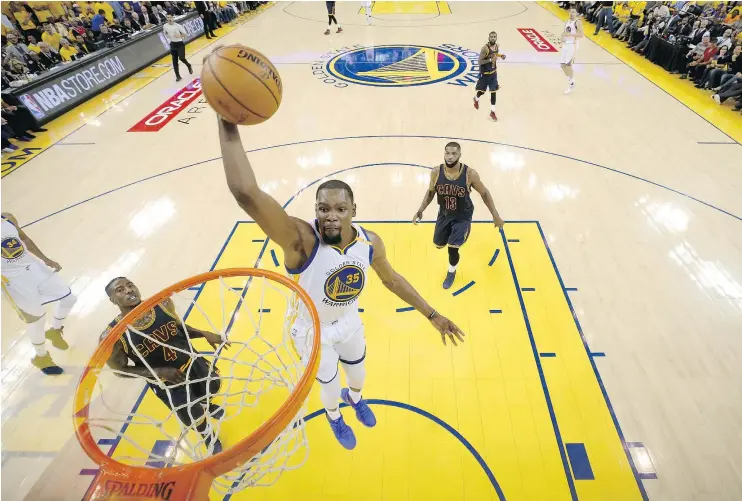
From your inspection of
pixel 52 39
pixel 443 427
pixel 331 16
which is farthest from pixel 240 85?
pixel 331 16

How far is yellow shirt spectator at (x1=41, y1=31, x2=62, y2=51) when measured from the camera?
1130 centimetres

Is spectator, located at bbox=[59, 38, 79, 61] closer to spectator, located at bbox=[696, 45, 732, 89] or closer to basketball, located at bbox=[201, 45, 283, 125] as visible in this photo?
basketball, located at bbox=[201, 45, 283, 125]

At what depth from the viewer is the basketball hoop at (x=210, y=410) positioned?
5.40ft

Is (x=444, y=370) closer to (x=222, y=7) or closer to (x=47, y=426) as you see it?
(x=47, y=426)

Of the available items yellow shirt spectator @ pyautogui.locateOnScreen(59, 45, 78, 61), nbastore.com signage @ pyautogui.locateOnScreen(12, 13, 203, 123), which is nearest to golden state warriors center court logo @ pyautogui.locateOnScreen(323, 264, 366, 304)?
nbastore.com signage @ pyautogui.locateOnScreen(12, 13, 203, 123)

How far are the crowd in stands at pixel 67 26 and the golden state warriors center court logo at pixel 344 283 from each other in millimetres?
10165

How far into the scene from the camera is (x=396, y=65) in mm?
11875

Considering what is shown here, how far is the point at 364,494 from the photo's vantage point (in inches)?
120

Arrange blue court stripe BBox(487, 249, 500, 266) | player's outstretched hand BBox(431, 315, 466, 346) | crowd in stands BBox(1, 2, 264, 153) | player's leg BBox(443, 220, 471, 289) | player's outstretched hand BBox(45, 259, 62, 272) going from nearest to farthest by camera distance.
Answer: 1. player's outstretched hand BBox(431, 315, 466, 346)
2. player's outstretched hand BBox(45, 259, 62, 272)
3. player's leg BBox(443, 220, 471, 289)
4. blue court stripe BBox(487, 249, 500, 266)
5. crowd in stands BBox(1, 2, 264, 153)

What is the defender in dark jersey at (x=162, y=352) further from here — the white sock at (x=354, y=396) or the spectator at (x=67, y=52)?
the spectator at (x=67, y=52)

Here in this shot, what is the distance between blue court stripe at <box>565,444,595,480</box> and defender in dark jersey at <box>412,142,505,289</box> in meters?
2.08

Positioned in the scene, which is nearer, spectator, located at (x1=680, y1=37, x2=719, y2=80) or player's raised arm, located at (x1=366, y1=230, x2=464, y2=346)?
player's raised arm, located at (x1=366, y1=230, x2=464, y2=346)

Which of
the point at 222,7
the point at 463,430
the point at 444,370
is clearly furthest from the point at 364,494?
the point at 222,7

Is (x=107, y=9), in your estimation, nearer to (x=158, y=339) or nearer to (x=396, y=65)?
(x=396, y=65)
